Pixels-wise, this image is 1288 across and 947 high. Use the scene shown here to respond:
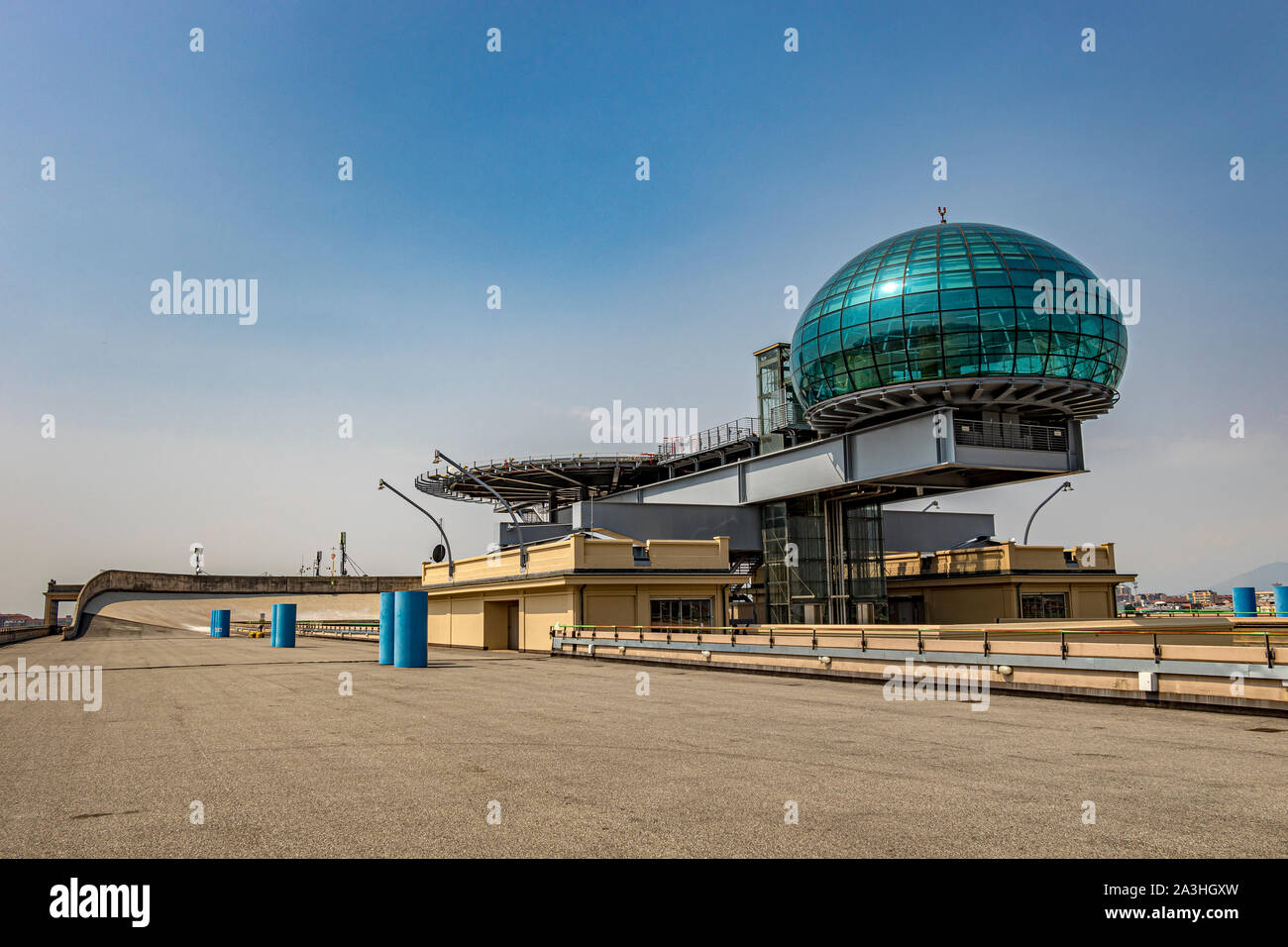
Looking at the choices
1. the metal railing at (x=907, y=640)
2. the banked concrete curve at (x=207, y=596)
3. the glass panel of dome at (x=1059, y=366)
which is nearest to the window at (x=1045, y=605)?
the glass panel of dome at (x=1059, y=366)

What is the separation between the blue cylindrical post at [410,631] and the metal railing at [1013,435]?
849 inches

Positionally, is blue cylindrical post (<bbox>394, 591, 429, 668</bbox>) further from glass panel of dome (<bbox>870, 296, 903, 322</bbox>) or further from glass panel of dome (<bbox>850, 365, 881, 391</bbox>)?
glass panel of dome (<bbox>870, 296, 903, 322</bbox>)

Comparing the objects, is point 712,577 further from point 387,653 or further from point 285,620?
point 285,620

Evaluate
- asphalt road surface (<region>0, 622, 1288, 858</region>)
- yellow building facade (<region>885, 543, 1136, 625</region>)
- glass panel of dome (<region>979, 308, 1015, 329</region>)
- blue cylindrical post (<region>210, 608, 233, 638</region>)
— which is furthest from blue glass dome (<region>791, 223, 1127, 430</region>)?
blue cylindrical post (<region>210, 608, 233, 638</region>)

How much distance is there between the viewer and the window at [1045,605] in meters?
46.7

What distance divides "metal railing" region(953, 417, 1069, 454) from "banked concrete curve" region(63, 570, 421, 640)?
6919cm

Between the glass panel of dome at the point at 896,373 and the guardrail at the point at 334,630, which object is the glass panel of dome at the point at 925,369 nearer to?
the glass panel of dome at the point at 896,373

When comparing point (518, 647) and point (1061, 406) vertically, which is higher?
point (1061, 406)

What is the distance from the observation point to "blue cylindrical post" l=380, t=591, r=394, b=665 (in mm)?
30578

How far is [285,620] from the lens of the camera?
4528 cm
